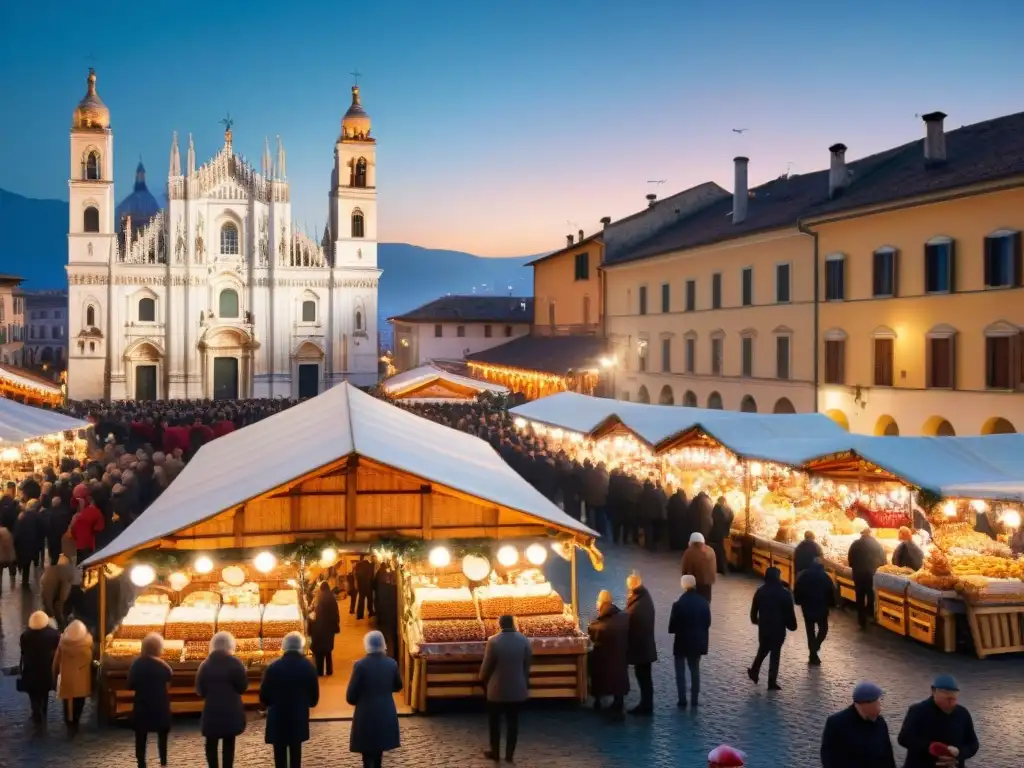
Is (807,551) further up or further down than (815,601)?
further up

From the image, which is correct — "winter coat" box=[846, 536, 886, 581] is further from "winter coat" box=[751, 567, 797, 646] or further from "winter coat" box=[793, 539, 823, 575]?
"winter coat" box=[751, 567, 797, 646]

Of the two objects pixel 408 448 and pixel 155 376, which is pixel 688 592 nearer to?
pixel 408 448

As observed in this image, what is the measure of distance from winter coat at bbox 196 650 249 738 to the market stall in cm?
167

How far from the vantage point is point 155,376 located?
6469cm

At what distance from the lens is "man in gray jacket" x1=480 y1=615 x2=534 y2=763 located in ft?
30.8

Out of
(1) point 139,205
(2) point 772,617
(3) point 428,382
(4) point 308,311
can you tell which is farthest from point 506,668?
(1) point 139,205

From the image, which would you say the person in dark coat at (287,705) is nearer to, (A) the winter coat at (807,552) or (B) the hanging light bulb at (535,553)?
(B) the hanging light bulb at (535,553)

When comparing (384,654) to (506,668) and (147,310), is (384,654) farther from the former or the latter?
(147,310)

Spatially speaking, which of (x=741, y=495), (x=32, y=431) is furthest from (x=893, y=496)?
(x=32, y=431)

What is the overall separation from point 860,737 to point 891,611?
805cm

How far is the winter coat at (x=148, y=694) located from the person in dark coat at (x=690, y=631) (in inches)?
183

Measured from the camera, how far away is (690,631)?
425 inches

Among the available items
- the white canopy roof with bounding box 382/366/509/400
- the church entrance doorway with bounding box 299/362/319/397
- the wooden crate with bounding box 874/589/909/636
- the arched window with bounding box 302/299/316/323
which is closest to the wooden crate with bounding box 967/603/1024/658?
the wooden crate with bounding box 874/589/909/636

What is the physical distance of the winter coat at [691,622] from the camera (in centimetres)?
1076
